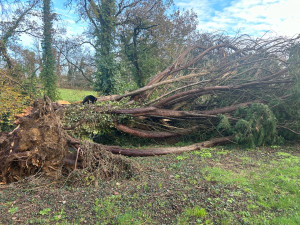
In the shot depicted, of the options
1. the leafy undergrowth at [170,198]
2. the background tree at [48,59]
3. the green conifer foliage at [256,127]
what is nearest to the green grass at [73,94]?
the background tree at [48,59]

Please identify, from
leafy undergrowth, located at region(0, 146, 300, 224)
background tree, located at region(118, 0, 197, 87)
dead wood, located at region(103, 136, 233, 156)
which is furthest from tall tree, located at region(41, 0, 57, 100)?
leafy undergrowth, located at region(0, 146, 300, 224)

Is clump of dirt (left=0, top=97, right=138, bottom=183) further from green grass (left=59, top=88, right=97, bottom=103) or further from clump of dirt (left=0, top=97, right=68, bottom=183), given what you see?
green grass (left=59, top=88, right=97, bottom=103)

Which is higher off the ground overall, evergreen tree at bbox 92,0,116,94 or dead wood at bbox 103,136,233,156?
evergreen tree at bbox 92,0,116,94

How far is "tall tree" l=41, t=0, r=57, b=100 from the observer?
16.0 metres

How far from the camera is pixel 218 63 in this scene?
9305 mm

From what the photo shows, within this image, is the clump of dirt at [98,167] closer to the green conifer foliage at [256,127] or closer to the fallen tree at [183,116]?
the fallen tree at [183,116]

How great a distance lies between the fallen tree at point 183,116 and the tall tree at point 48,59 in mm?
9392

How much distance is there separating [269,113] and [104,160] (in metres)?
4.98

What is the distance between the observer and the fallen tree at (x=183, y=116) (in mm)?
4551

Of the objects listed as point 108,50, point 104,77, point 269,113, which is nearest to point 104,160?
point 269,113

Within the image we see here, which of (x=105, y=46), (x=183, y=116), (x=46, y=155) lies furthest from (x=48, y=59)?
(x=46, y=155)

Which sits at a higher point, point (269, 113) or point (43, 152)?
point (269, 113)

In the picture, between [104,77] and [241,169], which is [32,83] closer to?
[104,77]

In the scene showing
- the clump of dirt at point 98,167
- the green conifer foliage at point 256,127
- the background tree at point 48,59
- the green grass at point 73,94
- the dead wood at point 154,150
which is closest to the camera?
the clump of dirt at point 98,167
